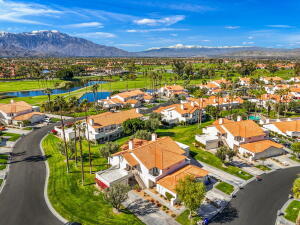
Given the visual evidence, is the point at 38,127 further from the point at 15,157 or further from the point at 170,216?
the point at 170,216

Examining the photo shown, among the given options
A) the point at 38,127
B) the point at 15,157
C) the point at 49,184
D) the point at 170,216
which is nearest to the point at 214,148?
the point at 170,216

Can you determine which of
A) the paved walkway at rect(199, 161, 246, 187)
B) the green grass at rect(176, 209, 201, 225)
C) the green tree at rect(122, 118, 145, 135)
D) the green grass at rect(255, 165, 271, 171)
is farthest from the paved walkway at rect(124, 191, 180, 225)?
the green tree at rect(122, 118, 145, 135)

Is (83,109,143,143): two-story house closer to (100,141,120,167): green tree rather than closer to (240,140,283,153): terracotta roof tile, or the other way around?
(100,141,120,167): green tree

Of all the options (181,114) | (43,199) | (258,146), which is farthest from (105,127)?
(258,146)

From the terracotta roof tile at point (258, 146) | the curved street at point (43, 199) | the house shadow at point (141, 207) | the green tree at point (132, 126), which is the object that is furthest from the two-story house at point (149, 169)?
Answer: the green tree at point (132, 126)

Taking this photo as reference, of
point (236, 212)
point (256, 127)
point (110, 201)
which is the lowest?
point (236, 212)

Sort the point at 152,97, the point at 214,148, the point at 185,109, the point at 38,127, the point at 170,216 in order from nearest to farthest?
the point at 170,216 → the point at 214,148 → the point at 38,127 → the point at 185,109 → the point at 152,97

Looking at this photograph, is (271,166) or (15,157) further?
(15,157)
